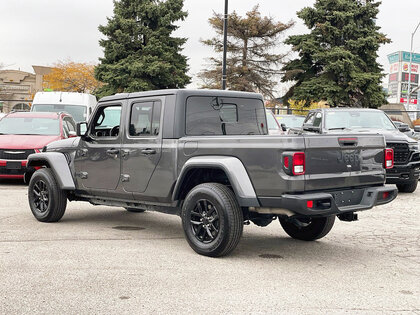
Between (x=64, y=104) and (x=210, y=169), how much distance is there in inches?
566

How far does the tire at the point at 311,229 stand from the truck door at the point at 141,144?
1.79 metres

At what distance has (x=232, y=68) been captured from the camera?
47.4 metres

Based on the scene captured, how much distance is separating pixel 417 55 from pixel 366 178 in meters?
155

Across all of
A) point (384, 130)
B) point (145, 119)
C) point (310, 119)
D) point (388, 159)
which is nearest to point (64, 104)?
point (310, 119)

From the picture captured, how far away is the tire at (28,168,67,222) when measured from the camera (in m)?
7.95

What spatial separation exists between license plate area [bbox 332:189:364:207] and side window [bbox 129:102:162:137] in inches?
91.2

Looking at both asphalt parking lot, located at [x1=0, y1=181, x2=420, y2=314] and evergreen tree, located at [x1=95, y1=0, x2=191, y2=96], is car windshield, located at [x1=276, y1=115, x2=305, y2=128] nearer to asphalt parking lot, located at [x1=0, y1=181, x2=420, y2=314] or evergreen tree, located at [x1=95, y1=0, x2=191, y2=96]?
asphalt parking lot, located at [x1=0, y1=181, x2=420, y2=314]

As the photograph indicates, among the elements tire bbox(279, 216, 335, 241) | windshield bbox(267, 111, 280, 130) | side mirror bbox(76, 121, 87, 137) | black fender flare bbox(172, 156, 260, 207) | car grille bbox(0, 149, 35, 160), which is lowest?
tire bbox(279, 216, 335, 241)

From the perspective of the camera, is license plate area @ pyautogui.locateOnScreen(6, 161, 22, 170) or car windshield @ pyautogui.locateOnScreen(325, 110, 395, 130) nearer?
car windshield @ pyautogui.locateOnScreen(325, 110, 395, 130)

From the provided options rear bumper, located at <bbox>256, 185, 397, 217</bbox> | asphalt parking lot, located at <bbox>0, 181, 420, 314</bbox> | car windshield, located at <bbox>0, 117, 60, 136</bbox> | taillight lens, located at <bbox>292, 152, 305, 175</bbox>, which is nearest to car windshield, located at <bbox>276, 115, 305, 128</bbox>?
car windshield, located at <bbox>0, 117, 60, 136</bbox>

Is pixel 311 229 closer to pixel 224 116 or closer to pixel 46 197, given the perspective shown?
pixel 224 116

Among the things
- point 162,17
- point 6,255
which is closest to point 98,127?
point 6,255

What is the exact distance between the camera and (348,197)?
589cm

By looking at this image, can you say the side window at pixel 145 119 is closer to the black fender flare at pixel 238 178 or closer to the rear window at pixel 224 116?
the rear window at pixel 224 116
